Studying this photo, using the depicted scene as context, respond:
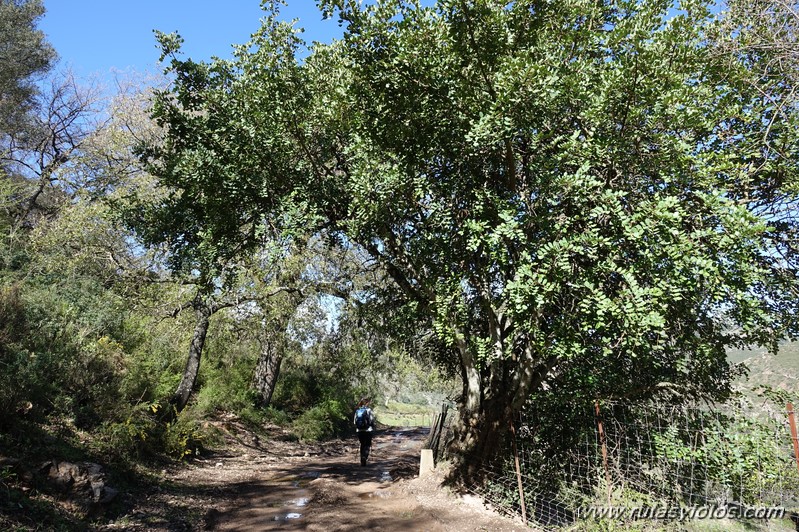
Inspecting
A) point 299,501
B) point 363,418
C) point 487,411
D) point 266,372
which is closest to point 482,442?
point 487,411

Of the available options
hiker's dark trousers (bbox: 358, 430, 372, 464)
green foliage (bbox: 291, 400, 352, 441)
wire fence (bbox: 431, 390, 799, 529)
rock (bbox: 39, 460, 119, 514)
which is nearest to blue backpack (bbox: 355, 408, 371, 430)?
hiker's dark trousers (bbox: 358, 430, 372, 464)

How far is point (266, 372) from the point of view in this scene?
19.9m

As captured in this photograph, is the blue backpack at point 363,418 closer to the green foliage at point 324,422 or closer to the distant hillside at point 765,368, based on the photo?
the green foliage at point 324,422

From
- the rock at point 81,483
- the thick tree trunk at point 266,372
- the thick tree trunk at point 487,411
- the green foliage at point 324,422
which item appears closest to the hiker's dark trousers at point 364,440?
the thick tree trunk at point 487,411

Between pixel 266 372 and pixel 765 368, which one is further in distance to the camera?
pixel 266 372

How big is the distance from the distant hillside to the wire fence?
2.06 ft

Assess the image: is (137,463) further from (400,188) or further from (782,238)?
(782,238)

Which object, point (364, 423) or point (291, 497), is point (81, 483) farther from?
point (364, 423)

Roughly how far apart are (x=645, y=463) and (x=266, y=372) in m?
16.3

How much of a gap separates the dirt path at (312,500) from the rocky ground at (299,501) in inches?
0.5

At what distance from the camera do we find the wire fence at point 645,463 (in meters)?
5.76

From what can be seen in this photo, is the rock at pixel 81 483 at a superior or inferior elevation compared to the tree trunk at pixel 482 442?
inferior

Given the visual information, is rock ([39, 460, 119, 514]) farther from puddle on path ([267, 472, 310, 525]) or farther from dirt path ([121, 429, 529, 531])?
puddle on path ([267, 472, 310, 525])

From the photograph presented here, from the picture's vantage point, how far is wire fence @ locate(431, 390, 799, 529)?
18.9 feet
